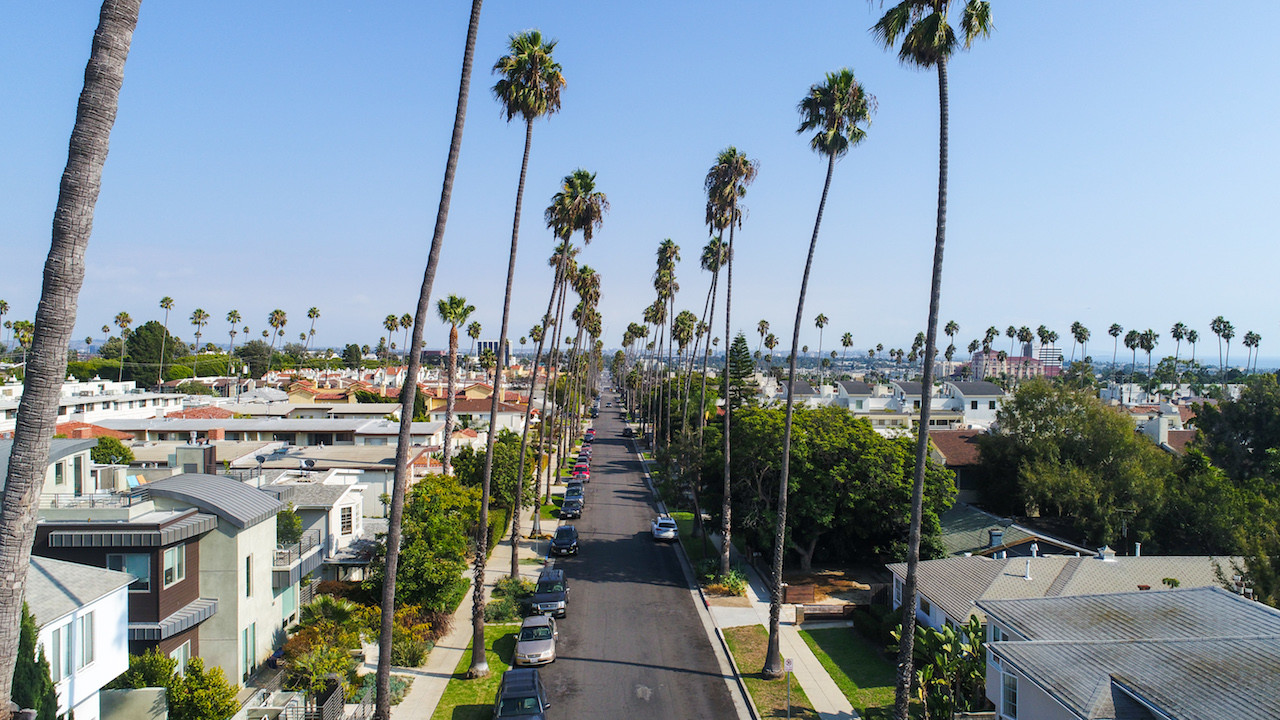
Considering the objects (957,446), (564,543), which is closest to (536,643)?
(564,543)

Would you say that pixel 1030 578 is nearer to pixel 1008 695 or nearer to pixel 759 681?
pixel 1008 695

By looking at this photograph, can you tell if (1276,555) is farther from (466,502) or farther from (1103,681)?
(466,502)

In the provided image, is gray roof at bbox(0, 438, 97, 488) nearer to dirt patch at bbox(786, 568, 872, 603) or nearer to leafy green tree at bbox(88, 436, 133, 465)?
leafy green tree at bbox(88, 436, 133, 465)

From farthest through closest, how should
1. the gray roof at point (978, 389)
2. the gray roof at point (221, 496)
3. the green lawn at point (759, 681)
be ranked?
the gray roof at point (978, 389)
the green lawn at point (759, 681)
the gray roof at point (221, 496)

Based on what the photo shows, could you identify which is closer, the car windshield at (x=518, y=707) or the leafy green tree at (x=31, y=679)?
the leafy green tree at (x=31, y=679)

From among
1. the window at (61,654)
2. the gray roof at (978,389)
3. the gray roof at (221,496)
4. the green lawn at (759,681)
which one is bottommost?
the green lawn at (759,681)

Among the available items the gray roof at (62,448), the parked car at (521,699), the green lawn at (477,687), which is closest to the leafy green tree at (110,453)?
the gray roof at (62,448)

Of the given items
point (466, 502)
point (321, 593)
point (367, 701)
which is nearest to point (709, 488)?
point (466, 502)

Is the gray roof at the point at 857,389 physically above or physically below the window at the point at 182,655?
above

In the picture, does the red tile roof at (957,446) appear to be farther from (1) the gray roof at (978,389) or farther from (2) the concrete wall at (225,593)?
(2) the concrete wall at (225,593)
